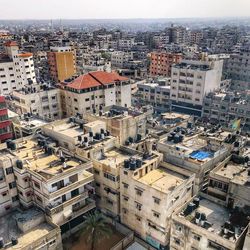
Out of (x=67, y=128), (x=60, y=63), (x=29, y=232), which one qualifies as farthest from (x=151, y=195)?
(x=60, y=63)

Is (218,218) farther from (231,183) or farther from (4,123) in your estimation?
(4,123)

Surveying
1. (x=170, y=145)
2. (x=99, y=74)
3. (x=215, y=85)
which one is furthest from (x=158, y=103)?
(x=170, y=145)

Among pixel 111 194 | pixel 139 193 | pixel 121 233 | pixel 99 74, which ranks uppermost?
pixel 99 74

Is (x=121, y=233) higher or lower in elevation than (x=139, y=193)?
lower

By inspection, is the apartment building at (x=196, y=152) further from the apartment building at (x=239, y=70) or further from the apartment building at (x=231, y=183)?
the apartment building at (x=239, y=70)

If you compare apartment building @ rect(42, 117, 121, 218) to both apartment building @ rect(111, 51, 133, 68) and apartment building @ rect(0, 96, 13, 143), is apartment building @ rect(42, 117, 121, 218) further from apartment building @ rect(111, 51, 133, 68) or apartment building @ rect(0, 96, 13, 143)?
apartment building @ rect(111, 51, 133, 68)

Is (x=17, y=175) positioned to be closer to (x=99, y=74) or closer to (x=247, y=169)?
(x=247, y=169)

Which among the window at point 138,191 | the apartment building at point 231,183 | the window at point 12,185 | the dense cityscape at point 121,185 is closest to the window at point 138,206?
the dense cityscape at point 121,185
